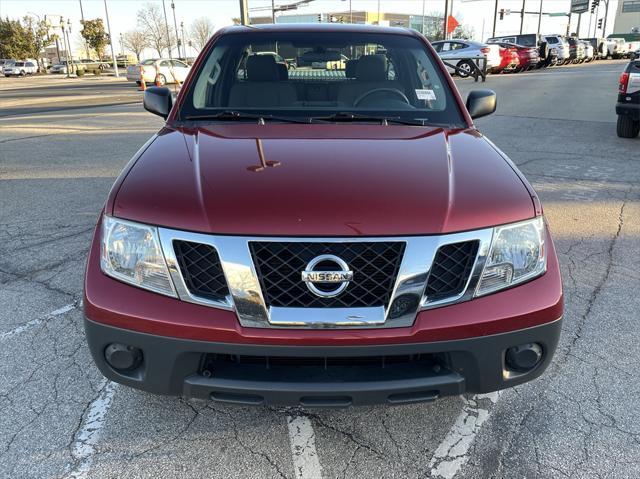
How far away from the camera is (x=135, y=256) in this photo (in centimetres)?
200

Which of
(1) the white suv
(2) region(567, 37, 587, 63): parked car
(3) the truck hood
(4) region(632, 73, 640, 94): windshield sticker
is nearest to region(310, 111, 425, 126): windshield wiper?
(3) the truck hood

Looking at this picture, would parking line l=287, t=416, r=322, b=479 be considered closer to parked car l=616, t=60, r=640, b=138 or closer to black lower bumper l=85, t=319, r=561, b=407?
black lower bumper l=85, t=319, r=561, b=407

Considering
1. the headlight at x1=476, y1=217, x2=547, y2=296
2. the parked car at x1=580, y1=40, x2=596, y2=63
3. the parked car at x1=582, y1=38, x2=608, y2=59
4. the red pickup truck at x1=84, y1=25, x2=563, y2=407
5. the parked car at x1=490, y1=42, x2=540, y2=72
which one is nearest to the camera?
the red pickup truck at x1=84, y1=25, x2=563, y2=407

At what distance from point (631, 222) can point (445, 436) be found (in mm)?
3867

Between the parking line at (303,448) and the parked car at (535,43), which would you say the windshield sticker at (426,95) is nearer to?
the parking line at (303,448)

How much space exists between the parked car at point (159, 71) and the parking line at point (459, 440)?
85.0 feet

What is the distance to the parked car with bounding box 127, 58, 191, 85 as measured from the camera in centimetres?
2662

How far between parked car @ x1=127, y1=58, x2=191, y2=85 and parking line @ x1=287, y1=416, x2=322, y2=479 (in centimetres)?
2578

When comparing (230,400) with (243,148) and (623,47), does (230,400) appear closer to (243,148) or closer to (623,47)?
(243,148)

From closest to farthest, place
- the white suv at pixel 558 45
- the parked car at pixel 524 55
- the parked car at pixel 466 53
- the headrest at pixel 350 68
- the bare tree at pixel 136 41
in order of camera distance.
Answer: the headrest at pixel 350 68 → the parked car at pixel 466 53 → the parked car at pixel 524 55 → the white suv at pixel 558 45 → the bare tree at pixel 136 41

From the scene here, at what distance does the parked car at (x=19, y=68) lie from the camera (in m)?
55.7

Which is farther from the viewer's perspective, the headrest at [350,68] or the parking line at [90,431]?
the headrest at [350,68]

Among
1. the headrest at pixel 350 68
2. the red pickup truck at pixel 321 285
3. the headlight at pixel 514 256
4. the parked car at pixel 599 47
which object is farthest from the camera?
the parked car at pixel 599 47

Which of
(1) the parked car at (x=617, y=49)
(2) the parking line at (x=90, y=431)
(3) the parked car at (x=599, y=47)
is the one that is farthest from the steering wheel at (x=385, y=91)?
(1) the parked car at (x=617, y=49)
